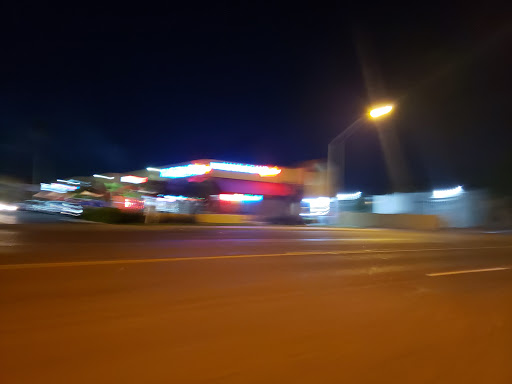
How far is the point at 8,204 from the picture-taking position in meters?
39.1

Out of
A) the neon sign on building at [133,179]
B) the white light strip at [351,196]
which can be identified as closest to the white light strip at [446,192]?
the white light strip at [351,196]

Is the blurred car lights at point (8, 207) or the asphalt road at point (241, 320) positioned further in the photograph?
the blurred car lights at point (8, 207)

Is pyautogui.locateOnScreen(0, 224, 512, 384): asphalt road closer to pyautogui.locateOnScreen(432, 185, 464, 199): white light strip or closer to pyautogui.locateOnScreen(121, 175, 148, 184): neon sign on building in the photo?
pyautogui.locateOnScreen(121, 175, 148, 184): neon sign on building

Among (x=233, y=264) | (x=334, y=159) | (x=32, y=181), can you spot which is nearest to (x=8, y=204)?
(x=32, y=181)

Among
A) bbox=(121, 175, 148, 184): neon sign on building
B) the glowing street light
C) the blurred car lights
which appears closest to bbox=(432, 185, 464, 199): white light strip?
the glowing street light

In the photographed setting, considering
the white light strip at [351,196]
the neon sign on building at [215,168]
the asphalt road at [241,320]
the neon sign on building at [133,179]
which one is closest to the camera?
the asphalt road at [241,320]

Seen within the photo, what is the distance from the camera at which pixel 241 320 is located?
618 cm

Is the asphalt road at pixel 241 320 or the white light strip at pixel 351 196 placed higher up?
the white light strip at pixel 351 196

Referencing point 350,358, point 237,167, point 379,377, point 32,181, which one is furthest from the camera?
point 32,181

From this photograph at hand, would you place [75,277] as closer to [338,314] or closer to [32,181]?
[338,314]

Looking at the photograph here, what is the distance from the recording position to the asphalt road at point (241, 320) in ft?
15.0

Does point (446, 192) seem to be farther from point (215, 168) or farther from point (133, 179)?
point (133, 179)

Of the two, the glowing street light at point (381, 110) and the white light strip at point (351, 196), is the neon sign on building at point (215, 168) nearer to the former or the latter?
the white light strip at point (351, 196)

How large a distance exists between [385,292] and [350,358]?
364 centimetres
